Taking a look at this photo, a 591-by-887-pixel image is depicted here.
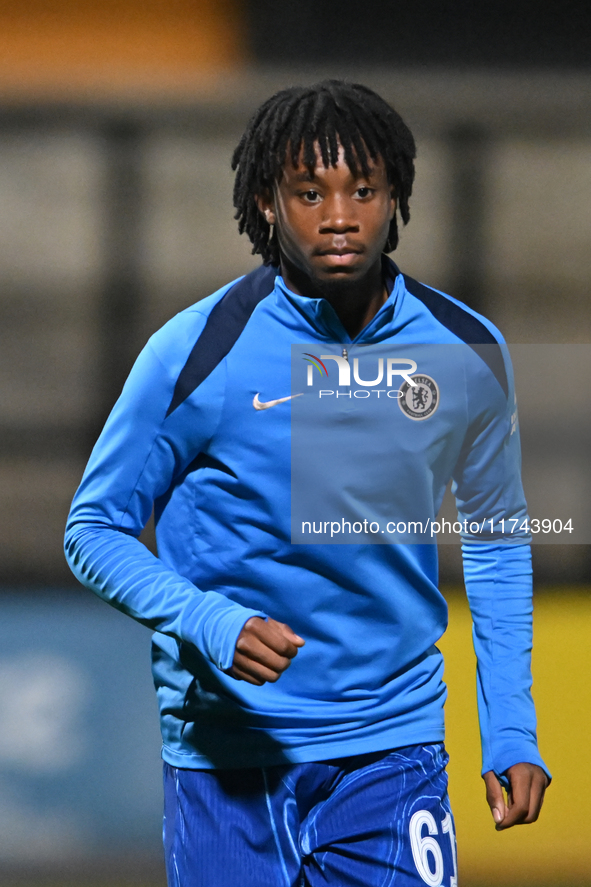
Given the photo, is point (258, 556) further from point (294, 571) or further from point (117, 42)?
point (117, 42)

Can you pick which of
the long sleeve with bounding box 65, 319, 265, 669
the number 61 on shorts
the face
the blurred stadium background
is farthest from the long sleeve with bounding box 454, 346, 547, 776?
the blurred stadium background

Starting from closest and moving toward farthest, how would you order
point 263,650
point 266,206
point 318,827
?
point 263,650 → point 318,827 → point 266,206

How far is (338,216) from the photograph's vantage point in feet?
3.87

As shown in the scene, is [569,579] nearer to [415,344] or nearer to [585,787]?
[585,787]

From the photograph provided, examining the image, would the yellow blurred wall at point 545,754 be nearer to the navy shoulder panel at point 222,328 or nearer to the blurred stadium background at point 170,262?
the blurred stadium background at point 170,262

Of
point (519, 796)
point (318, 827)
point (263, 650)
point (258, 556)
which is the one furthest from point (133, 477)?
point (519, 796)

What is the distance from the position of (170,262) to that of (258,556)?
0.85 meters

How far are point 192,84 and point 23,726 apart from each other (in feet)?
4.13

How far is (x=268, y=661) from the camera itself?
98cm

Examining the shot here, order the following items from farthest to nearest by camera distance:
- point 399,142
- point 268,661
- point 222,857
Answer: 1. point 399,142
2. point 222,857
3. point 268,661

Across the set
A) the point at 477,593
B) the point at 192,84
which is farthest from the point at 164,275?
the point at 477,593

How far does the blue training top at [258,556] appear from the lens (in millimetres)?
1178

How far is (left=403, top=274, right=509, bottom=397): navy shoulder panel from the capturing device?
51.8 inches

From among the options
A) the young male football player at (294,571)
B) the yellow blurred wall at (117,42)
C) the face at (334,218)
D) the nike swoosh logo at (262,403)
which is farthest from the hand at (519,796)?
the yellow blurred wall at (117,42)
